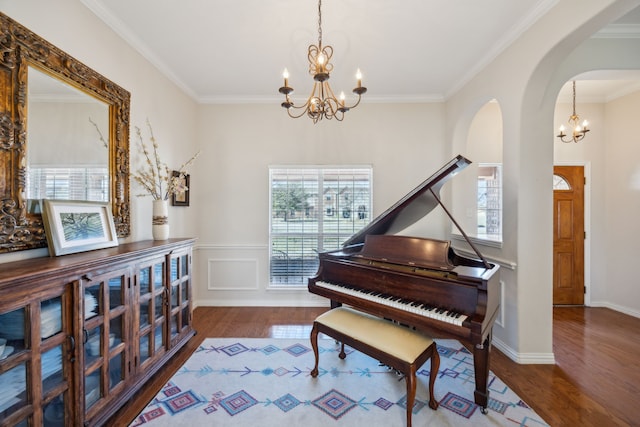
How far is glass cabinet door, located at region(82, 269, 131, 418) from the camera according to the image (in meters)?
1.52

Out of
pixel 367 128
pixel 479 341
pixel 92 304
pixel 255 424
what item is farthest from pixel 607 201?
pixel 92 304

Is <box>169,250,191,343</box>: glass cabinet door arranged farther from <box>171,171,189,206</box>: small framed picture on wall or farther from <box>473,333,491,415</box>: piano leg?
<box>473,333,491,415</box>: piano leg

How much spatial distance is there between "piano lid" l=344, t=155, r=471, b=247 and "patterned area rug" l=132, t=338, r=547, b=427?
3.95 feet

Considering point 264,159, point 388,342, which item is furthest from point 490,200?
point 264,159

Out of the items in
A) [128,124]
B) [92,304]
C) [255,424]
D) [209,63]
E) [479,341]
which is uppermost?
[209,63]

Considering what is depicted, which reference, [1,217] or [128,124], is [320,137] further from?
[1,217]

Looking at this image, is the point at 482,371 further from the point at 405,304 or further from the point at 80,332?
the point at 80,332

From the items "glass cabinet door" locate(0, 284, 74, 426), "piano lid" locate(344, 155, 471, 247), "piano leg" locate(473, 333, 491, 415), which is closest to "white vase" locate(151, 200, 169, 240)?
"glass cabinet door" locate(0, 284, 74, 426)

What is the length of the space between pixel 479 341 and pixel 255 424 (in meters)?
1.53

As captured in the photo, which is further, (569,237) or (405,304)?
(569,237)

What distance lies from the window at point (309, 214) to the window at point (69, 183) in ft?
6.54

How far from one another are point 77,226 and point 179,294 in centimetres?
106

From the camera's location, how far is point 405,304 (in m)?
1.87

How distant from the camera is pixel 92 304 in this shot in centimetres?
155
